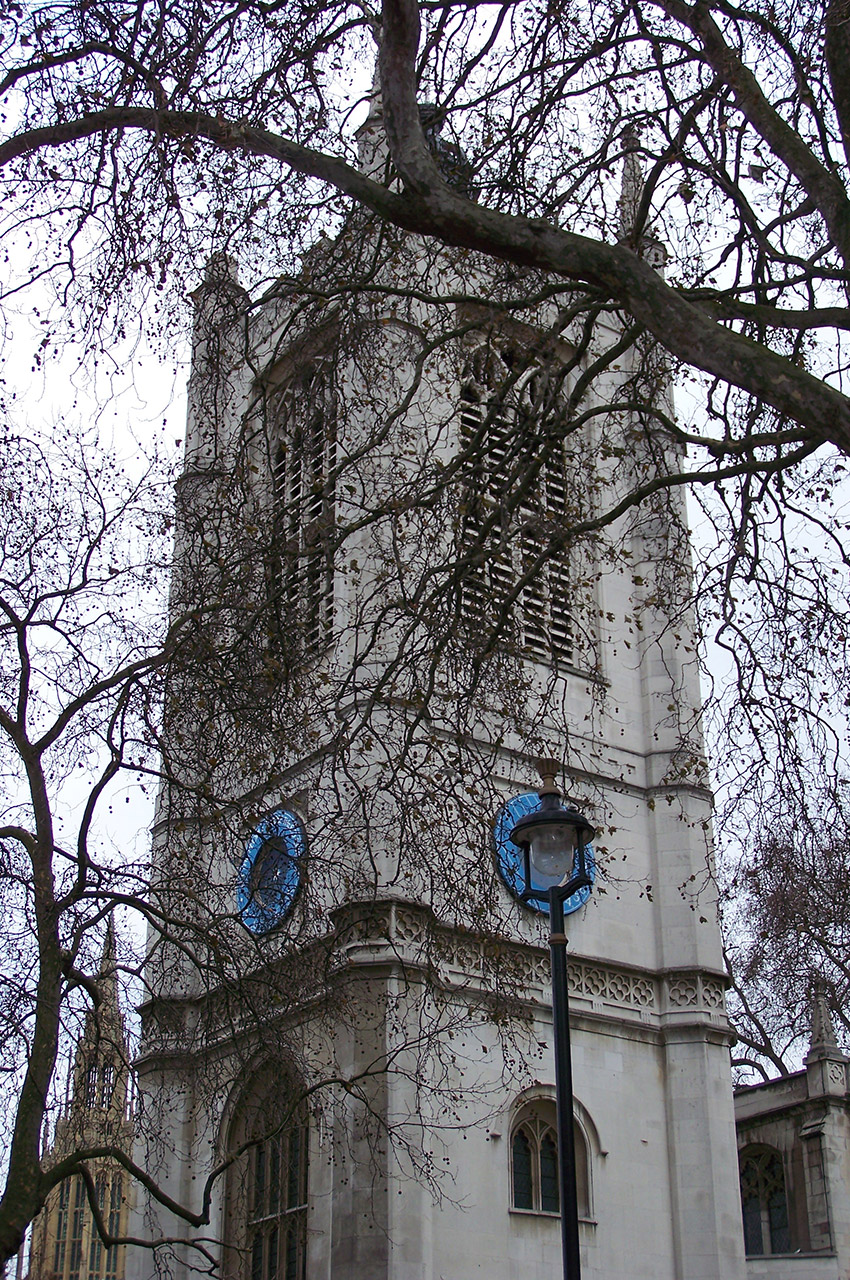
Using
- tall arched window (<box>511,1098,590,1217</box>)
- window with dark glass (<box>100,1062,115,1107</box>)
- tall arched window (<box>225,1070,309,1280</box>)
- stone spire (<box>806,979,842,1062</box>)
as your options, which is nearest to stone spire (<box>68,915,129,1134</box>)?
window with dark glass (<box>100,1062,115,1107</box>)

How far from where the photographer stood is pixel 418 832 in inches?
616

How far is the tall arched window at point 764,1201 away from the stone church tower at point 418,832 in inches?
398

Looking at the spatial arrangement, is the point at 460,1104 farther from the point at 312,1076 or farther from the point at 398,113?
the point at 398,113

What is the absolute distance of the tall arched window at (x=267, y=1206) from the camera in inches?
737

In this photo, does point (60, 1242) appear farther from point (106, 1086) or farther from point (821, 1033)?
point (106, 1086)

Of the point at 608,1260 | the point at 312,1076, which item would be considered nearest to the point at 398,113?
the point at 312,1076

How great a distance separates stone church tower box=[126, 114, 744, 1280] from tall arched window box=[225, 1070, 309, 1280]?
0.08 meters

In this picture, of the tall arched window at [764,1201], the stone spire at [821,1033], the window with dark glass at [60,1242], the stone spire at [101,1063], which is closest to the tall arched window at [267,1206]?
the stone spire at [101,1063]

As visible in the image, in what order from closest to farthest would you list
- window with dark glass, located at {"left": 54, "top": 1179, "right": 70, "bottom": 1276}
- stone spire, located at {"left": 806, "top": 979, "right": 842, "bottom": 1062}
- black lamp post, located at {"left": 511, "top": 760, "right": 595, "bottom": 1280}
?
Result: black lamp post, located at {"left": 511, "top": 760, "right": 595, "bottom": 1280} < stone spire, located at {"left": 806, "top": 979, "right": 842, "bottom": 1062} < window with dark glass, located at {"left": 54, "top": 1179, "right": 70, "bottom": 1276}

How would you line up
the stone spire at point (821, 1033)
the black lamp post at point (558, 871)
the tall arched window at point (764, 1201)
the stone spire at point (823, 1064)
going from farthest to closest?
A: the tall arched window at point (764, 1201) → the stone spire at point (821, 1033) → the stone spire at point (823, 1064) → the black lamp post at point (558, 871)

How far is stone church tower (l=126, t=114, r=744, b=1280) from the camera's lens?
1262 cm

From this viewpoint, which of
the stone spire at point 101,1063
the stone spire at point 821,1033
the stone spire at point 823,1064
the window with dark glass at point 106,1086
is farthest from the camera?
the stone spire at point 821,1033

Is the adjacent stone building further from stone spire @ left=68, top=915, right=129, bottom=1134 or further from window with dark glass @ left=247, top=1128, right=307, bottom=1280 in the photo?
stone spire @ left=68, top=915, right=129, bottom=1134

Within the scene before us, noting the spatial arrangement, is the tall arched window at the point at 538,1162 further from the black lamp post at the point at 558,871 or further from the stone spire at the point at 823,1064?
the black lamp post at the point at 558,871
